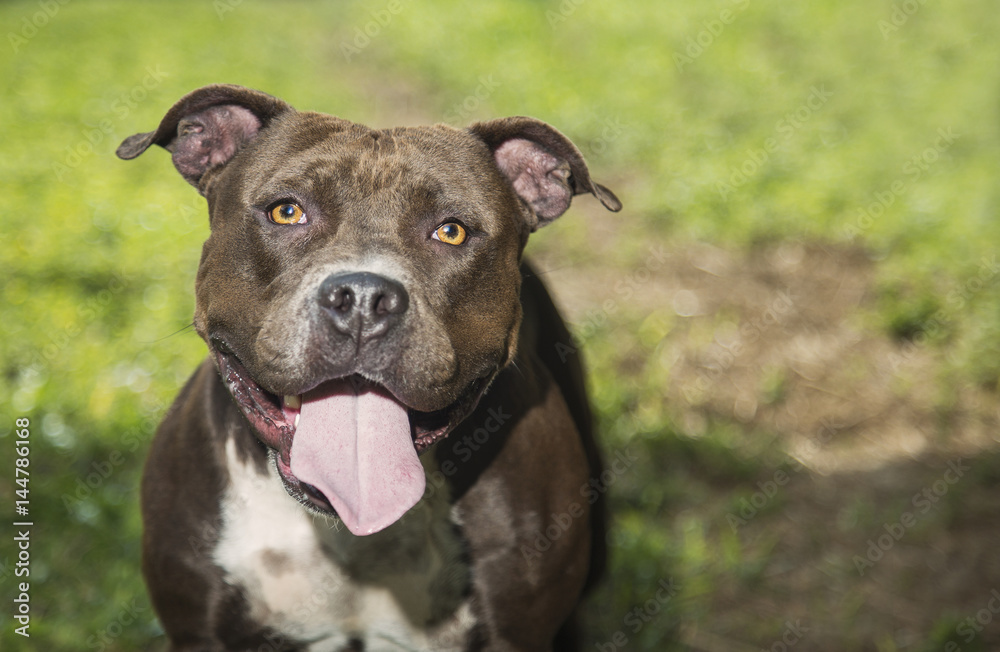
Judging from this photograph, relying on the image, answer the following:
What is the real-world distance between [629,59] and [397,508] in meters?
9.04

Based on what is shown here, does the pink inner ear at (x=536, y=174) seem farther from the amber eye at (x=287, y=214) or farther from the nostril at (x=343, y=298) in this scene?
the nostril at (x=343, y=298)

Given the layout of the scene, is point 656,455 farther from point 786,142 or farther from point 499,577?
point 786,142

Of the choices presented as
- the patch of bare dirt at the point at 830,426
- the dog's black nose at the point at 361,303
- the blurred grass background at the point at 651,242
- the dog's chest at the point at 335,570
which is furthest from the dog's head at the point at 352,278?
the patch of bare dirt at the point at 830,426

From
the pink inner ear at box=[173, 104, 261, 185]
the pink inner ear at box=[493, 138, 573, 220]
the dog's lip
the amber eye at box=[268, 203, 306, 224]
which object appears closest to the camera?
the dog's lip

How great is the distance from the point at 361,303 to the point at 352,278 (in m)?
0.07

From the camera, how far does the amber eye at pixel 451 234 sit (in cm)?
282

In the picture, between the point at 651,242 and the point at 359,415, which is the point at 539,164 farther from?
the point at 651,242

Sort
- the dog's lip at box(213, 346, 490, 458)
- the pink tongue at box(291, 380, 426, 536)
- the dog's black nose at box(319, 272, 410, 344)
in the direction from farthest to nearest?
the dog's lip at box(213, 346, 490, 458) → the pink tongue at box(291, 380, 426, 536) → the dog's black nose at box(319, 272, 410, 344)

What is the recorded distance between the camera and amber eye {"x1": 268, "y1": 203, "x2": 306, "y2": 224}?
8.98 ft

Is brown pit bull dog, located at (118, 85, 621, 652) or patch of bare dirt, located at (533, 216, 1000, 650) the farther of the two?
patch of bare dirt, located at (533, 216, 1000, 650)

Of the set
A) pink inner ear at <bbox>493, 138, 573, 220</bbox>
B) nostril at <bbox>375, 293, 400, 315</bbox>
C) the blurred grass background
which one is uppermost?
nostril at <bbox>375, 293, 400, 315</bbox>

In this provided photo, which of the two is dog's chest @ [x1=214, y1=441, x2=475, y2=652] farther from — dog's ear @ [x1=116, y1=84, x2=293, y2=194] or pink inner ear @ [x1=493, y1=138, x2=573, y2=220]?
pink inner ear @ [x1=493, y1=138, x2=573, y2=220]

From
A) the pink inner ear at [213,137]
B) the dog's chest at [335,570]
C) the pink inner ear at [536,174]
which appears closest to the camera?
the dog's chest at [335,570]

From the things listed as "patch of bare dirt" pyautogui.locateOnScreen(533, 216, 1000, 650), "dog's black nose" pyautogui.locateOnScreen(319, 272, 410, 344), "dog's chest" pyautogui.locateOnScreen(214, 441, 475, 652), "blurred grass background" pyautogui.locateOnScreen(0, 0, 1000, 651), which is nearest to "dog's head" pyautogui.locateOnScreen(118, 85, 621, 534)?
"dog's black nose" pyautogui.locateOnScreen(319, 272, 410, 344)
